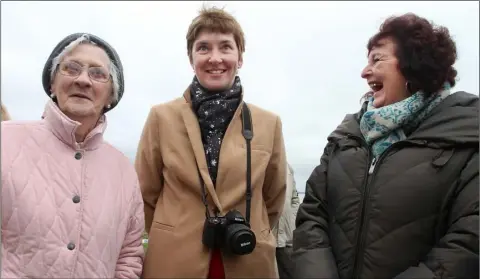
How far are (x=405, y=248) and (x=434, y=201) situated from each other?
26cm

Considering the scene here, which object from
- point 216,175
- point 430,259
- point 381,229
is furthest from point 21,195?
point 430,259

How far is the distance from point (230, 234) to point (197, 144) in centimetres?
57

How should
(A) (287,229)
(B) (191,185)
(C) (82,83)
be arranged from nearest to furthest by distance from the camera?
(C) (82,83) < (B) (191,185) < (A) (287,229)

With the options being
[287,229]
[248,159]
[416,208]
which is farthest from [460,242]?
[287,229]

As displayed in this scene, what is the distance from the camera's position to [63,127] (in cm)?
236

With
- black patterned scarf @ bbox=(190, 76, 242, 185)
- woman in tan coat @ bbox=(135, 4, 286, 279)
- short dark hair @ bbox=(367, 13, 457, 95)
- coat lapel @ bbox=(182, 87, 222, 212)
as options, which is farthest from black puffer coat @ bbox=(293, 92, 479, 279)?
black patterned scarf @ bbox=(190, 76, 242, 185)

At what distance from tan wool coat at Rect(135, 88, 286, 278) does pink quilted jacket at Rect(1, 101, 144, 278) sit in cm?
21

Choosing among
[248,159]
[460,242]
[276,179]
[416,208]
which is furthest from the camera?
[276,179]

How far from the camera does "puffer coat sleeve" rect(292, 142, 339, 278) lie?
2.39 meters

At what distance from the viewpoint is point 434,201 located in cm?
219

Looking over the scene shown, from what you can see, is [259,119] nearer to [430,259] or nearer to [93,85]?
[93,85]

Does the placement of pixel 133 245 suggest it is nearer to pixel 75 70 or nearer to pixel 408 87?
pixel 75 70

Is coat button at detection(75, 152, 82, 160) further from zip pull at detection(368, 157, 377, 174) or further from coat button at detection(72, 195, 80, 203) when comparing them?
zip pull at detection(368, 157, 377, 174)

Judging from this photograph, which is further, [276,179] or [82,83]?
[276,179]
